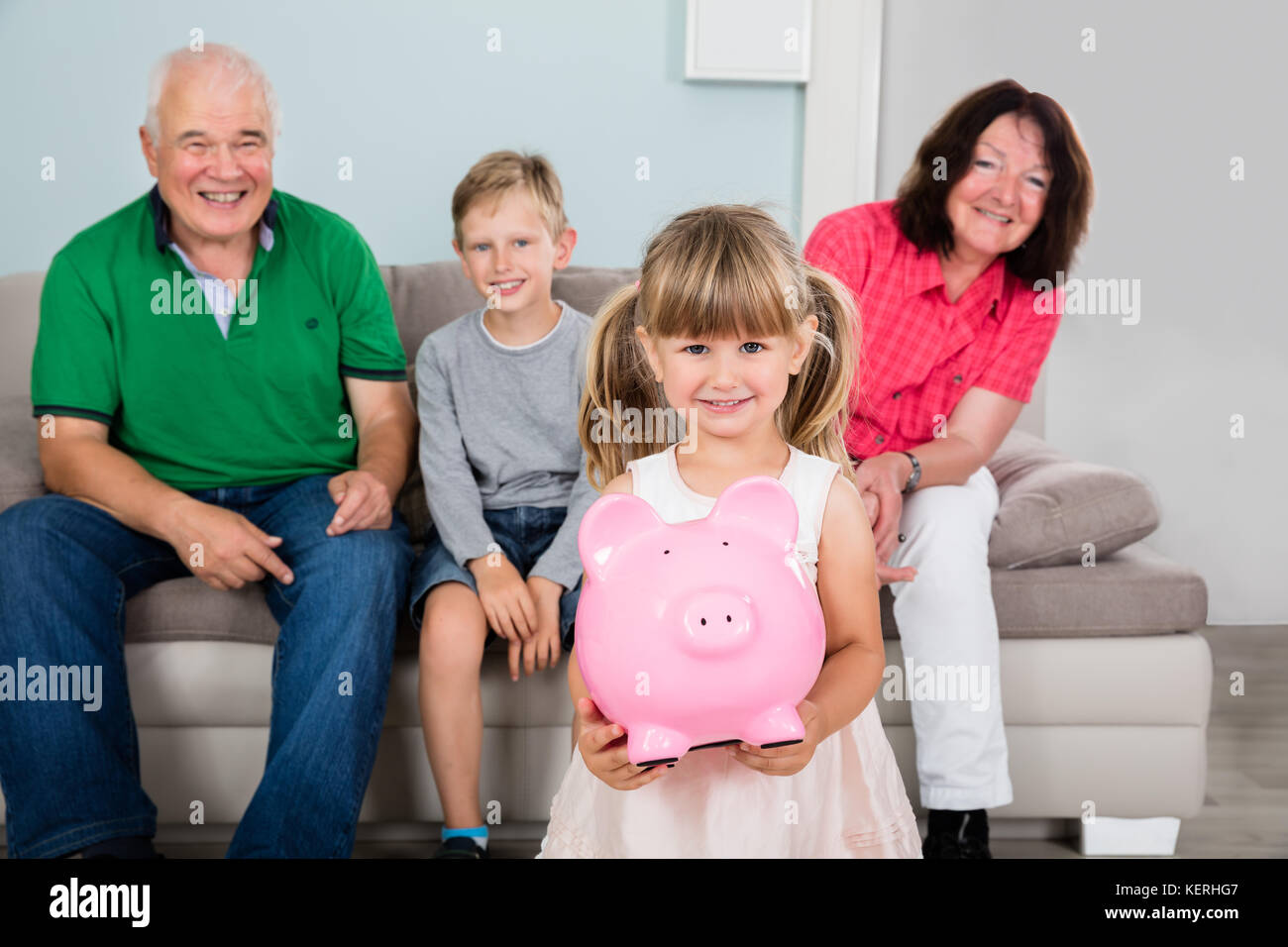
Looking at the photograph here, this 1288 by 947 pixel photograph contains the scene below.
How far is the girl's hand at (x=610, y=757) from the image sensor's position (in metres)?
1.12

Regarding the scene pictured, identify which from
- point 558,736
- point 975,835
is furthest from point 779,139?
point 975,835

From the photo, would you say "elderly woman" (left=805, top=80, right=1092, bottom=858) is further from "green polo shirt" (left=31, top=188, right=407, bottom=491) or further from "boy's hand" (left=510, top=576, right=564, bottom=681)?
"green polo shirt" (left=31, top=188, right=407, bottom=491)

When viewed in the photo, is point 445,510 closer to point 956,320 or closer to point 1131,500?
point 956,320

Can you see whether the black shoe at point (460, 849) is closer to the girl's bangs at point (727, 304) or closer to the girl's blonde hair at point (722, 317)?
the girl's blonde hair at point (722, 317)

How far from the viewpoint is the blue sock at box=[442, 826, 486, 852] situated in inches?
68.4

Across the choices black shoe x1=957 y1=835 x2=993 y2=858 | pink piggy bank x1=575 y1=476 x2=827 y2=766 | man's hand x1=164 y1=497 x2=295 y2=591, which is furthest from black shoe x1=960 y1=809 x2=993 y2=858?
man's hand x1=164 y1=497 x2=295 y2=591

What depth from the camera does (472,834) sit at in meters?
1.74

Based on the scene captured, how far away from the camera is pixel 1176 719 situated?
192cm

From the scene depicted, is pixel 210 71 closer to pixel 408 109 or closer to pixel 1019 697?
pixel 408 109

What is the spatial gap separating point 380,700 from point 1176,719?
1246 mm

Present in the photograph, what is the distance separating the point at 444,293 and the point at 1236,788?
5.73 ft

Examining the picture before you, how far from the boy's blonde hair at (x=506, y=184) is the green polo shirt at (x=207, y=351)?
219 mm

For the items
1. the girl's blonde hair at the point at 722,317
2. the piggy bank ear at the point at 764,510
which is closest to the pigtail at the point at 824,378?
the girl's blonde hair at the point at 722,317

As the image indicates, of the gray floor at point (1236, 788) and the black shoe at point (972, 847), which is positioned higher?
the black shoe at point (972, 847)
